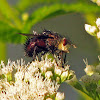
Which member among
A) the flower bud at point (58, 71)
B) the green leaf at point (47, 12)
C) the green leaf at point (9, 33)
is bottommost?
the flower bud at point (58, 71)

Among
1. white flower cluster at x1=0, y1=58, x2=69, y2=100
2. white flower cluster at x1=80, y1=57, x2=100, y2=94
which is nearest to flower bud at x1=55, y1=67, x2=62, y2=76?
white flower cluster at x1=0, y1=58, x2=69, y2=100

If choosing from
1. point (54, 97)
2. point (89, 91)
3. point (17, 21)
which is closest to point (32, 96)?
point (54, 97)

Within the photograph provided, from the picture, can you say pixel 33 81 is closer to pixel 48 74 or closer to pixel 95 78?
pixel 48 74

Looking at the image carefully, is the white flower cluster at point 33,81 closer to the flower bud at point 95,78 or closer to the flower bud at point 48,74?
the flower bud at point 48,74

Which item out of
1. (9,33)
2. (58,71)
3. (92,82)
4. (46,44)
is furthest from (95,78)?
(9,33)

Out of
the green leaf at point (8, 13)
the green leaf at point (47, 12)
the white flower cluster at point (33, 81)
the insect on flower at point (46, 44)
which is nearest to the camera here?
the white flower cluster at point (33, 81)

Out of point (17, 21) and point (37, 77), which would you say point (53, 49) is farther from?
point (17, 21)

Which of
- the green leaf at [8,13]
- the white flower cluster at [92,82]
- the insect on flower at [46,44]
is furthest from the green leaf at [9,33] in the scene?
the white flower cluster at [92,82]

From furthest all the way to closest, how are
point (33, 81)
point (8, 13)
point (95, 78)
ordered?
point (8, 13) < point (95, 78) < point (33, 81)
